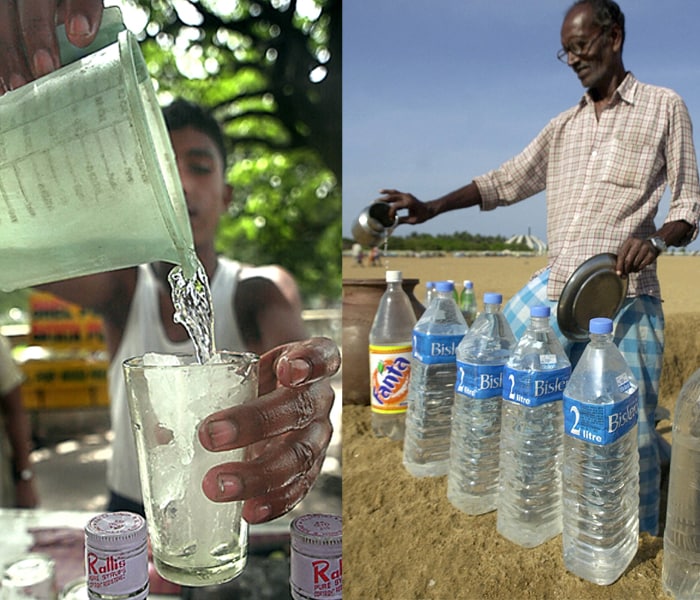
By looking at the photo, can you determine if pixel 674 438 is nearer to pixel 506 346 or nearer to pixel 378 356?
pixel 506 346

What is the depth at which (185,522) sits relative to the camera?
0.89 m

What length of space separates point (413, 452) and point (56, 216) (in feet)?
5.31

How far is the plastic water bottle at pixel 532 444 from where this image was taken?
161 centimetres

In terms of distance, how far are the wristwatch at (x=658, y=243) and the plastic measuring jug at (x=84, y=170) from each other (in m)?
1.24

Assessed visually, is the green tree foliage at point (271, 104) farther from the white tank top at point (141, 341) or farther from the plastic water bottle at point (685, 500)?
the plastic water bottle at point (685, 500)

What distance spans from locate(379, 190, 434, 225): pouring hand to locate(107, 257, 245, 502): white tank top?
1.04 metres

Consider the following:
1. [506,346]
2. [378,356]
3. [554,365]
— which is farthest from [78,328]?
[378,356]

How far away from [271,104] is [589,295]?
1027 mm

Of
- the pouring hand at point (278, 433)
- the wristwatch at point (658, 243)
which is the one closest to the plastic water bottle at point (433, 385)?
the wristwatch at point (658, 243)

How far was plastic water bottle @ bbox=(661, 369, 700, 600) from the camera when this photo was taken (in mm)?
1469

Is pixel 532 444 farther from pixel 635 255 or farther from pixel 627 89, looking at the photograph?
pixel 627 89

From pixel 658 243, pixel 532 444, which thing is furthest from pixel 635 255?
pixel 532 444

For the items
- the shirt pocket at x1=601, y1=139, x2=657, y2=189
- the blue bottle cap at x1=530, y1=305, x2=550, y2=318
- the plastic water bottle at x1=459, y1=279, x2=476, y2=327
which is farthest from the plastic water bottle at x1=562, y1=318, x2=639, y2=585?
the plastic water bottle at x1=459, y1=279, x2=476, y2=327

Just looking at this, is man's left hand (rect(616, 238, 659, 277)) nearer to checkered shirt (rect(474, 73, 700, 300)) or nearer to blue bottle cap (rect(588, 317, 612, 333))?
checkered shirt (rect(474, 73, 700, 300))
